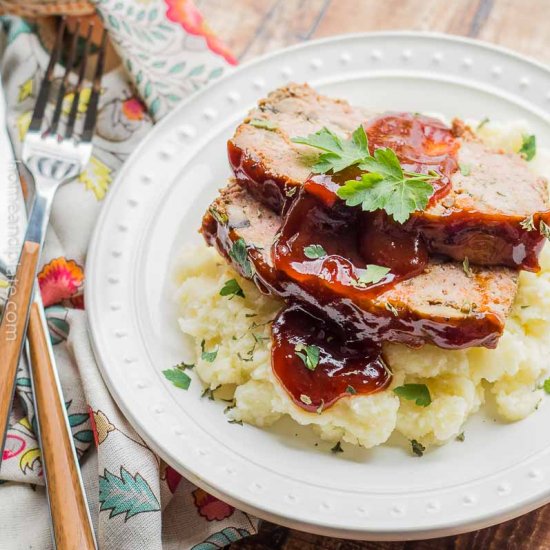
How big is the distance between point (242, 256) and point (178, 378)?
29.9 inches

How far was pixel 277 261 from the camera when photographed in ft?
12.2

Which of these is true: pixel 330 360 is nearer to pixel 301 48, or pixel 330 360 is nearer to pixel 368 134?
pixel 368 134

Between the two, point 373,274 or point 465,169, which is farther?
point 465,169

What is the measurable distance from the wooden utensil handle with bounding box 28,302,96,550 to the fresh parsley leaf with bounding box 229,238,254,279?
1135mm

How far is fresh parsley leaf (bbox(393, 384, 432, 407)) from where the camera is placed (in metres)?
3.70

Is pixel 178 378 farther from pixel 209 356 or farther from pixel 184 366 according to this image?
pixel 209 356

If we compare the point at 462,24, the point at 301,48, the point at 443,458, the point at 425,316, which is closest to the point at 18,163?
the point at 301,48

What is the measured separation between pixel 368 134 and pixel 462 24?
8.01 ft

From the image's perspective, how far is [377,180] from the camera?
3.58m

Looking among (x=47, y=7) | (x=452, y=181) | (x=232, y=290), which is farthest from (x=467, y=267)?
(x=47, y=7)

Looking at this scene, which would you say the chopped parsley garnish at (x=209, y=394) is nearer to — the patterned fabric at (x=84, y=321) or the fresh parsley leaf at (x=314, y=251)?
the patterned fabric at (x=84, y=321)

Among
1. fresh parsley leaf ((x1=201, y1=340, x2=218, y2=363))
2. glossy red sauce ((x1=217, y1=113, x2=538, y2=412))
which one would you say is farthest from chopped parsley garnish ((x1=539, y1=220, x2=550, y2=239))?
fresh parsley leaf ((x1=201, y1=340, x2=218, y2=363))

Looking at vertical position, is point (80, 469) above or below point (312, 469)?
below

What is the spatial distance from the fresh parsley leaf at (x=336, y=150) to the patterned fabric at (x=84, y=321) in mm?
1630
